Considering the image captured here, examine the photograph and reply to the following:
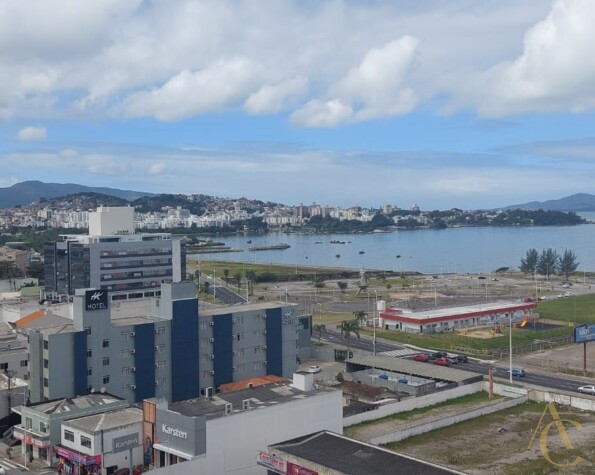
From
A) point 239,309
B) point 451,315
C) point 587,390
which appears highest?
point 239,309

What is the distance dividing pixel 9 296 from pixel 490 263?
74503mm

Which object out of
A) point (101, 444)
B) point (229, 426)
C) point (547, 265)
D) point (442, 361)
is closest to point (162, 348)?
point (101, 444)

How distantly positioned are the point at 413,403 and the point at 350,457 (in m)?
9.69

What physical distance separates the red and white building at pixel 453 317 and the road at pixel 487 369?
13.6 feet

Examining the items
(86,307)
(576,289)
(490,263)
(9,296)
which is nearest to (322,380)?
(86,307)

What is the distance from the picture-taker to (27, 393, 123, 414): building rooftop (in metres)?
21.5

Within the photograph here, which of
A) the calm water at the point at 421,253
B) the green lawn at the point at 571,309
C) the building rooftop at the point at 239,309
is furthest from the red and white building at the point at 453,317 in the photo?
the calm water at the point at 421,253

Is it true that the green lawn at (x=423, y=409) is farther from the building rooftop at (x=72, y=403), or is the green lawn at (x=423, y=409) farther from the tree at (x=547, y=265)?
the tree at (x=547, y=265)

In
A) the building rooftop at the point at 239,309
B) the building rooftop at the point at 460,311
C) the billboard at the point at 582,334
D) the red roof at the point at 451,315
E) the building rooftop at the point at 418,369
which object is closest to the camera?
the building rooftop at the point at 418,369

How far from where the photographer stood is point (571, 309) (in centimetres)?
5275

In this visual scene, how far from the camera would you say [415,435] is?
74.9 ft

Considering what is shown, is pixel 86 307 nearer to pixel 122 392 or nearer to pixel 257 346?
pixel 122 392

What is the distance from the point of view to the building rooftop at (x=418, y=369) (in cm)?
2816

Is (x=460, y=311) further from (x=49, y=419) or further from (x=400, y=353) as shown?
(x=49, y=419)
